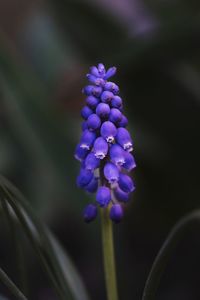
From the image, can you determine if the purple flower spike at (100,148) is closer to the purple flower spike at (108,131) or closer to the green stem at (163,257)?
the purple flower spike at (108,131)

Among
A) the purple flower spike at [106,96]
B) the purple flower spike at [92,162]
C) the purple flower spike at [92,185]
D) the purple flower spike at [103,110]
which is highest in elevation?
the purple flower spike at [106,96]

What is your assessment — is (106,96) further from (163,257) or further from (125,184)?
(163,257)

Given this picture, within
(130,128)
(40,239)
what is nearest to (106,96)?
(40,239)

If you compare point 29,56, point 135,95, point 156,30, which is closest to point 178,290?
point 135,95

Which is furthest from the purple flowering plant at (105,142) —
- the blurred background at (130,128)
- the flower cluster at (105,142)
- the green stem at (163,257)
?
the blurred background at (130,128)

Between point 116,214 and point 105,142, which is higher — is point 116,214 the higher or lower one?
the lower one

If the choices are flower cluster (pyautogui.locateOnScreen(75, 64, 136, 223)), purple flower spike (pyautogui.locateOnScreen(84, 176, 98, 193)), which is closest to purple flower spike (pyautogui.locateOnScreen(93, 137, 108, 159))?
flower cluster (pyautogui.locateOnScreen(75, 64, 136, 223))
